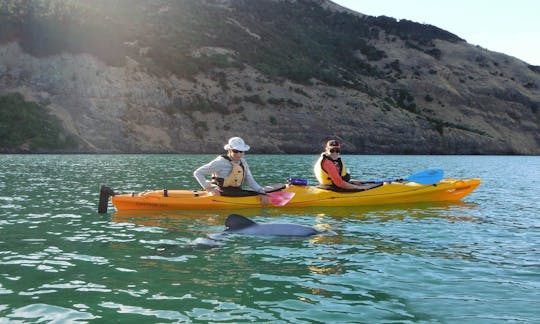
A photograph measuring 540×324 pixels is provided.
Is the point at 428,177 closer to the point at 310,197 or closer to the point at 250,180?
the point at 310,197

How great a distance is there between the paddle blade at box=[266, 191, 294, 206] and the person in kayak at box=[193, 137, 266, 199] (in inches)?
12.0

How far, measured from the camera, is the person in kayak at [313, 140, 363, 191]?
15547 mm

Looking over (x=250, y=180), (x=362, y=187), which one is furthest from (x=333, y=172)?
(x=250, y=180)

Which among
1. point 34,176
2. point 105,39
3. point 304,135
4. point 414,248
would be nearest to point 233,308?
point 414,248

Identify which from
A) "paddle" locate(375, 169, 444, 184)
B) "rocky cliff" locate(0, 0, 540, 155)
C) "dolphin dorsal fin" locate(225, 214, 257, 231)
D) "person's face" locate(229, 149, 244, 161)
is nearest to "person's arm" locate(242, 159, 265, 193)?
"person's face" locate(229, 149, 244, 161)

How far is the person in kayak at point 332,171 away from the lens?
1555 cm

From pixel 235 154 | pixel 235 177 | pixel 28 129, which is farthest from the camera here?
pixel 28 129

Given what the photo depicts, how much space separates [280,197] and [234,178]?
1530mm

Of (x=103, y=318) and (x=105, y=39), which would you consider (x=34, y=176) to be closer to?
(x=103, y=318)

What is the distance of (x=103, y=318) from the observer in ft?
19.7

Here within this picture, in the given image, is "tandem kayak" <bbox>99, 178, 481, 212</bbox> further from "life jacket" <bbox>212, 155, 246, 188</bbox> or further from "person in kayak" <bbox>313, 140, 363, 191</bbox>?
"life jacket" <bbox>212, 155, 246, 188</bbox>

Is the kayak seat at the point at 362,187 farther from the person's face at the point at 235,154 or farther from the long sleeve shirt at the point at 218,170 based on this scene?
the person's face at the point at 235,154

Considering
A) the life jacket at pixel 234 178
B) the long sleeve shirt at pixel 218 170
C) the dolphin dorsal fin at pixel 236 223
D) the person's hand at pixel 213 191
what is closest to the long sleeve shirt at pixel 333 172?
the long sleeve shirt at pixel 218 170

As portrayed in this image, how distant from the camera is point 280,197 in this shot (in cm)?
1527
